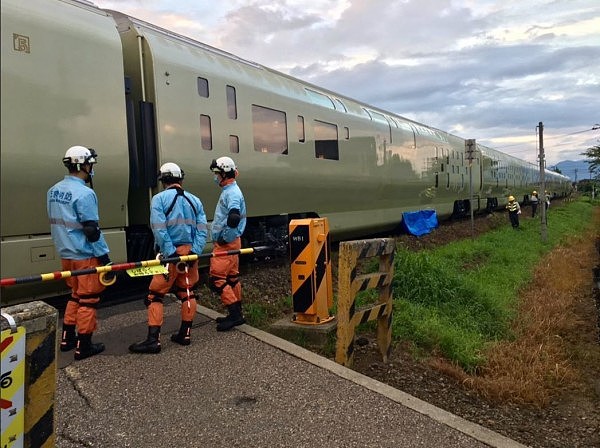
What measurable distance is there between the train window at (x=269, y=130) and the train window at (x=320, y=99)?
1.38 m

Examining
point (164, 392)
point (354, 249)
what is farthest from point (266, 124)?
point (164, 392)

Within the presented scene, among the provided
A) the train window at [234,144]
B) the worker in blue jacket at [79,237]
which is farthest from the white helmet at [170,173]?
the train window at [234,144]

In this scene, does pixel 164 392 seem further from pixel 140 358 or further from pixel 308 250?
pixel 308 250

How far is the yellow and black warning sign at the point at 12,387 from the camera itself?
1.72 meters

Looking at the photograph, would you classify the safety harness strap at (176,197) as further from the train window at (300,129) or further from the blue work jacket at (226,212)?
the train window at (300,129)

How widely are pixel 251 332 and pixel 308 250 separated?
0.95 m

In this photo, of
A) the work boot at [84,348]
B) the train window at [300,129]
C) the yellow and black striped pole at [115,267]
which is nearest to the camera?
the yellow and black striped pole at [115,267]

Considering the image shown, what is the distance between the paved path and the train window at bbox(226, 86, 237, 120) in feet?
12.7

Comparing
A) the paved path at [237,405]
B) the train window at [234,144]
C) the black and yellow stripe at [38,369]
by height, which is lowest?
the paved path at [237,405]

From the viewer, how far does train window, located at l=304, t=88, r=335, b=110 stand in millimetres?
A: 9845

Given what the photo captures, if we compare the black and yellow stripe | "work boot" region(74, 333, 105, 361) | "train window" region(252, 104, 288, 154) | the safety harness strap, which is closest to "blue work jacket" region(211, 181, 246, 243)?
the safety harness strap

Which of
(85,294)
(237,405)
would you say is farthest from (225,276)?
(237,405)

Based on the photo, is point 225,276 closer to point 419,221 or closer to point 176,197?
point 176,197

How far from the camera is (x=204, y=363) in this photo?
13.9 feet
